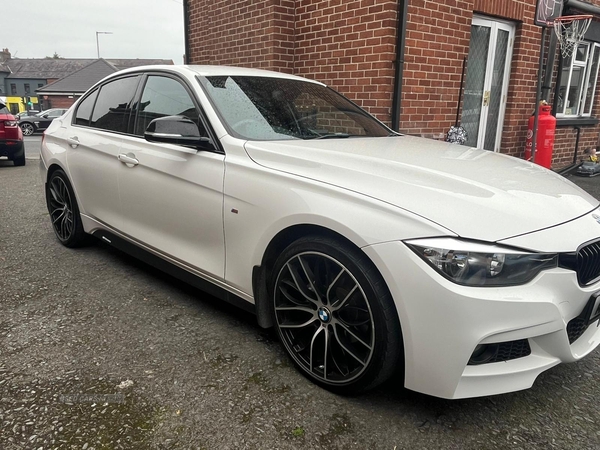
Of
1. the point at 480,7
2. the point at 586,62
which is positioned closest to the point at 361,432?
the point at 480,7

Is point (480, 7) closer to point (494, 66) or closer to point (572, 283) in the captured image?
point (494, 66)

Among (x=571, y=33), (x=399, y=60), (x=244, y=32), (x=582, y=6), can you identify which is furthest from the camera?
(x=571, y=33)

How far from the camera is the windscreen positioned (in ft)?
9.15

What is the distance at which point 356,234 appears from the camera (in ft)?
6.48

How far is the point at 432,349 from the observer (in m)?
1.85

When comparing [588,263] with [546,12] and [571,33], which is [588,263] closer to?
[546,12]

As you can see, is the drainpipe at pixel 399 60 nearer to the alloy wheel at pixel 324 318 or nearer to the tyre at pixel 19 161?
the alloy wheel at pixel 324 318

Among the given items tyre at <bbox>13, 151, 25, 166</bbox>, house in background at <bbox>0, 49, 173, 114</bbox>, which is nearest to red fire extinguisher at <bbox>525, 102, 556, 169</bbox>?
tyre at <bbox>13, 151, 25, 166</bbox>

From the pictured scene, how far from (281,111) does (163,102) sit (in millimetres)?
816

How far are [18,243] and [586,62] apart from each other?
373 inches

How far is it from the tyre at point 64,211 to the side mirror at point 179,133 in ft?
5.78

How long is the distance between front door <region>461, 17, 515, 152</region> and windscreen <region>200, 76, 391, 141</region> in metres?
3.57

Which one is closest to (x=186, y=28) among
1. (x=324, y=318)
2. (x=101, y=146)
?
(x=101, y=146)

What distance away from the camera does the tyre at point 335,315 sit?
1959 mm
